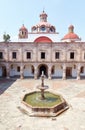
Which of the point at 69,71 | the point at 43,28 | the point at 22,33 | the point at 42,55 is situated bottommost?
the point at 69,71

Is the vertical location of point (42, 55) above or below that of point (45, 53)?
below

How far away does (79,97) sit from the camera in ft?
50.5

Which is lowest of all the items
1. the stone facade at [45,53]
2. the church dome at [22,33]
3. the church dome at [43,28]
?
the stone facade at [45,53]

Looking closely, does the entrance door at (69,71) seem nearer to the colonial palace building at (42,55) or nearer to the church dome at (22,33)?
the colonial palace building at (42,55)

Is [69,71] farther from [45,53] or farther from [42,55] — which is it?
[42,55]

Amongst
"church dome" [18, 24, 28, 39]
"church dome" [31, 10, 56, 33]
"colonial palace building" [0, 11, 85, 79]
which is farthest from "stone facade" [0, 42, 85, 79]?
"church dome" [31, 10, 56, 33]

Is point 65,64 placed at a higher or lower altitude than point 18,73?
higher

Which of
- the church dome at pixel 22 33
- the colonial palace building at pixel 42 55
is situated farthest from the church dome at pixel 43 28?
the colonial palace building at pixel 42 55

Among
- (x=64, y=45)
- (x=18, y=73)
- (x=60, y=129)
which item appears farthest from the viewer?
(x=18, y=73)

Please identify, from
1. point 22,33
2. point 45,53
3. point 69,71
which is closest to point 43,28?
point 22,33

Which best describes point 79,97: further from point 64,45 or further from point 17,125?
point 64,45

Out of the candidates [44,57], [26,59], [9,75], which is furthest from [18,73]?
[44,57]

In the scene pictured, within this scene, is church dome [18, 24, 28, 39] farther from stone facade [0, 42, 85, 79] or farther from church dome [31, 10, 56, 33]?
stone facade [0, 42, 85, 79]

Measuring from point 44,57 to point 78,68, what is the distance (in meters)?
6.61
